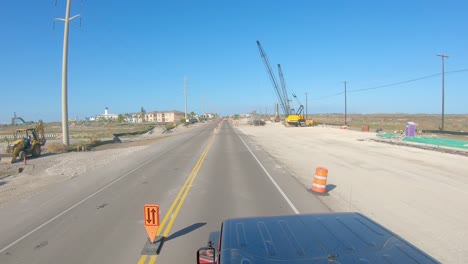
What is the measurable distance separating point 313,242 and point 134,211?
7.97 m

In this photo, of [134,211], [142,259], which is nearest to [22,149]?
[134,211]

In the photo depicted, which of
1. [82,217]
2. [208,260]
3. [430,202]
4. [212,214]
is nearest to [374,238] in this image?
[208,260]

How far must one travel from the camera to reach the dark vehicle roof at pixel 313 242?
2719 mm

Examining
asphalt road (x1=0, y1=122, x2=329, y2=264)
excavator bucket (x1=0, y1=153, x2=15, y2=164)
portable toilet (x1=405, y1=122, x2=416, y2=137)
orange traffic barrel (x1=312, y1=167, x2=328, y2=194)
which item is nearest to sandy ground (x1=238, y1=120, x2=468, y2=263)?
orange traffic barrel (x1=312, y1=167, x2=328, y2=194)

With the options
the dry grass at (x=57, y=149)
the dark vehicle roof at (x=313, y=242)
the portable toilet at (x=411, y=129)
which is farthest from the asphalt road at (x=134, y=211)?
the portable toilet at (x=411, y=129)

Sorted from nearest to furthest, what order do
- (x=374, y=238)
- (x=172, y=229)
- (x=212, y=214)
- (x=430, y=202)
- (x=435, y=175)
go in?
(x=374, y=238) → (x=172, y=229) → (x=212, y=214) → (x=430, y=202) → (x=435, y=175)

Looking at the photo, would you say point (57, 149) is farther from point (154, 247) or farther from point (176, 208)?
point (154, 247)

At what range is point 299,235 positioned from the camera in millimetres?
3189

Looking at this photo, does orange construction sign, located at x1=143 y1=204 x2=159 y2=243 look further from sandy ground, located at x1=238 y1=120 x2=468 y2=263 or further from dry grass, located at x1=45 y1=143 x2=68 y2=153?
dry grass, located at x1=45 y1=143 x2=68 y2=153

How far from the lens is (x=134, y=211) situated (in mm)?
9992

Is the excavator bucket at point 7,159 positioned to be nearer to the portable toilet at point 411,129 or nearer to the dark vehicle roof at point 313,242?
the dark vehicle roof at point 313,242

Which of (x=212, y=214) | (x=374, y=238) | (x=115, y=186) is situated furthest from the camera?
(x=115, y=186)

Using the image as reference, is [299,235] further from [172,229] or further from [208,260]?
[172,229]

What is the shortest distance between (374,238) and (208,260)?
1624 mm
